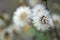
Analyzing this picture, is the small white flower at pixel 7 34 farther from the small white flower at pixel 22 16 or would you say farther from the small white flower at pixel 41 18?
the small white flower at pixel 41 18

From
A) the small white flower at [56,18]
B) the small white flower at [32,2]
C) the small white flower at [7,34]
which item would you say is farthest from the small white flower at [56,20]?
the small white flower at [7,34]

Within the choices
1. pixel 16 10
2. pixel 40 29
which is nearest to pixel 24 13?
pixel 16 10

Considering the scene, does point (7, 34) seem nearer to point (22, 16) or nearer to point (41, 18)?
point (22, 16)

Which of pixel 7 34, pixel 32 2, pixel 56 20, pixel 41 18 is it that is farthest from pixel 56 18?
pixel 7 34

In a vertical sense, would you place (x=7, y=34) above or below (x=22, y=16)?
below

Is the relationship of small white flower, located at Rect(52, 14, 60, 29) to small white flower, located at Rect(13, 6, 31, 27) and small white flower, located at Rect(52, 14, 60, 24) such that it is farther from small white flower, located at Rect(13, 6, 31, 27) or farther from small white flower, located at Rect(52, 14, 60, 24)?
small white flower, located at Rect(13, 6, 31, 27)

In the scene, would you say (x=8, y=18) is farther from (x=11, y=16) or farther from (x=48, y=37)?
(x=48, y=37)
